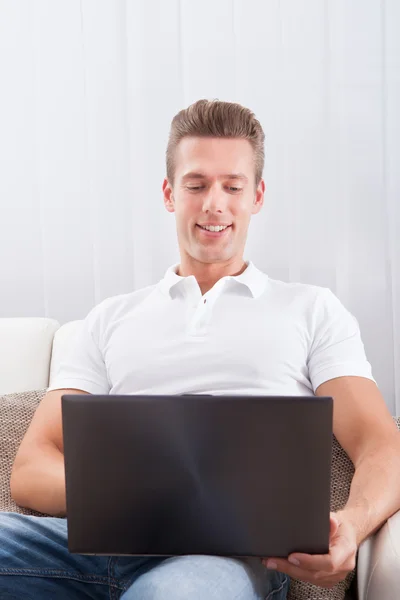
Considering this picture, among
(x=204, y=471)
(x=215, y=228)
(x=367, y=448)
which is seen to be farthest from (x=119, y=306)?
(x=204, y=471)

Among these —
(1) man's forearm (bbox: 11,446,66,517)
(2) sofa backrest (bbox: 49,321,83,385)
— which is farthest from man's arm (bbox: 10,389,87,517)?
(2) sofa backrest (bbox: 49,321,83,385)

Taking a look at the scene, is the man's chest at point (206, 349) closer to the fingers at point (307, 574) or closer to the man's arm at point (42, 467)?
the man's arm at point (42, 467)

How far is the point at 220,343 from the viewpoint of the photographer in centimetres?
148

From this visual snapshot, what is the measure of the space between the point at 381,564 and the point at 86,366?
2.41ft

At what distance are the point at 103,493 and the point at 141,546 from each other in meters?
0.08

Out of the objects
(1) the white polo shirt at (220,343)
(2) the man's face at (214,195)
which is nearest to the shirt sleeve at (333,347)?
(1) the white polo shirt at (220,343)

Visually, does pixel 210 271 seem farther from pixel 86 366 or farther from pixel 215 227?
pixel 86 366

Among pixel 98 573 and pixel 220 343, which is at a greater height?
pixel 220 343

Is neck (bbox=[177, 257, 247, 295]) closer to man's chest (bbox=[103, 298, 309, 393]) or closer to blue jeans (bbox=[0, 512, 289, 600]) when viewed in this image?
man's chest (bbox=[103, 298, 309, 393])

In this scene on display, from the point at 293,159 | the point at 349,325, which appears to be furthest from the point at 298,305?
the point at 293,159

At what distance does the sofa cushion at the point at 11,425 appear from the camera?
154cm

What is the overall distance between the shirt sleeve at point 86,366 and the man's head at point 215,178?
0.28 m

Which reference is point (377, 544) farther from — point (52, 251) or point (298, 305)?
point (52, 251)

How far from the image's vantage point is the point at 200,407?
0.97 metres
